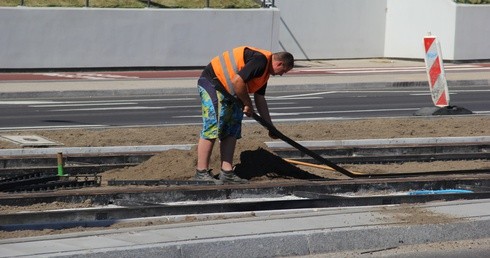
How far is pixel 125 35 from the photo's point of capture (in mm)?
29031

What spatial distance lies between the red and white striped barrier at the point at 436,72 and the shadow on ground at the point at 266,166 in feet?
24.3

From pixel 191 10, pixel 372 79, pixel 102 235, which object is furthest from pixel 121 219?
→ pixel 191 10

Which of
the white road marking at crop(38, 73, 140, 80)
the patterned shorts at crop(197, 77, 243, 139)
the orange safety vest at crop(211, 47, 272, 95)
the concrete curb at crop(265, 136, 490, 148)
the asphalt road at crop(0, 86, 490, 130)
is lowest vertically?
the white road marking at crop(38, 73, 140, 80)

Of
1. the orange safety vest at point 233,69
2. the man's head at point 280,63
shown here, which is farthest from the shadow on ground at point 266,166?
the man's head at point 280,63

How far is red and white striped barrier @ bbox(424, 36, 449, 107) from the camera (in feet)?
59.4

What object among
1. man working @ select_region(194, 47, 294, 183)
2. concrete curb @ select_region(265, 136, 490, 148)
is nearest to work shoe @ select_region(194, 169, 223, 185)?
man working @ select_region(194, 47, 294, 183)

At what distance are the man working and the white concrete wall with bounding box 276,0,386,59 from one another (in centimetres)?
2242

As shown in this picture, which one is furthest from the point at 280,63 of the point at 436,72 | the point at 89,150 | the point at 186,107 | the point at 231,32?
the point at 231,32

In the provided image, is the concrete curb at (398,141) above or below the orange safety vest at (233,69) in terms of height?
below

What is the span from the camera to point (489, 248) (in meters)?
8.36

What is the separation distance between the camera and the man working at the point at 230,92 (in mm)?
9961

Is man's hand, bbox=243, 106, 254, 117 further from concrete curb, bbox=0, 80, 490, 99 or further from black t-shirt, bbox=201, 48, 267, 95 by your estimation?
concrete curb, bbox=0, 80, 490, 99

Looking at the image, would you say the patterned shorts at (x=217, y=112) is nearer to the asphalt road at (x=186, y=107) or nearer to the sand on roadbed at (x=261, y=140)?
the sand on roadbed at (x=261, y=140)

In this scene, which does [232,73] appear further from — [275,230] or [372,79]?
[372,79]
